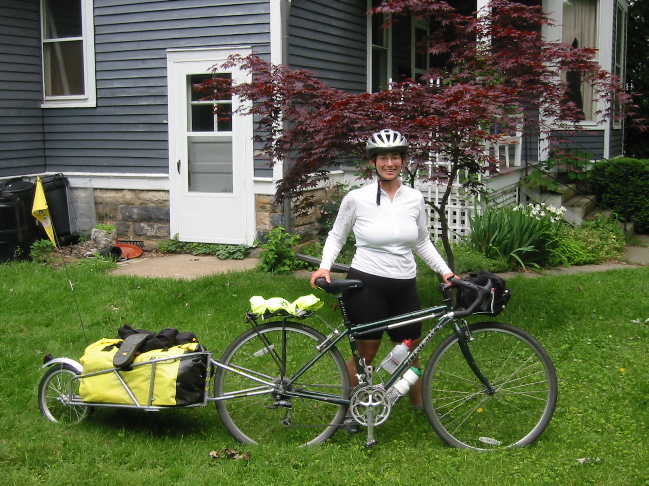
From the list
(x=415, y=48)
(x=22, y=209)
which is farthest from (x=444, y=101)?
(x=415, y=48)

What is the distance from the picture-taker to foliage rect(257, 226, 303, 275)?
8555 mm

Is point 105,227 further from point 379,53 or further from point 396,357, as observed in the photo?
point 396,357

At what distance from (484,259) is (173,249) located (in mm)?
3912

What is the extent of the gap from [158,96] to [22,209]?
222cm

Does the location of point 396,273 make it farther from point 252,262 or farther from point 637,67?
point 637,67

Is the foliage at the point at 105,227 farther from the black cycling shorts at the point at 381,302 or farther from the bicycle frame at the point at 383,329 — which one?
the black cycling shorts at the point at 381,302

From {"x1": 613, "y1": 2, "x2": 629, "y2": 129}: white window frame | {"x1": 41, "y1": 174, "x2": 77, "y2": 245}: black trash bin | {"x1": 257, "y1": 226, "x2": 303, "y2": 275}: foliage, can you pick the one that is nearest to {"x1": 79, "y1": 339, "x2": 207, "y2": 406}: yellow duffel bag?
{"x1": 257, "y1": 226, "x2": 303, "y2": 275}: foliage

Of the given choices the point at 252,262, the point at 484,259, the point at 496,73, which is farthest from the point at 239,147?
the point at 496,73

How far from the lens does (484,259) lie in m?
8.60

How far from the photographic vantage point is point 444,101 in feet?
18.5

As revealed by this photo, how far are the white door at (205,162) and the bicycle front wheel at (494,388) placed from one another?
5.52 metres

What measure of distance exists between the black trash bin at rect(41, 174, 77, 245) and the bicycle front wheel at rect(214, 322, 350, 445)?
6.73 metres

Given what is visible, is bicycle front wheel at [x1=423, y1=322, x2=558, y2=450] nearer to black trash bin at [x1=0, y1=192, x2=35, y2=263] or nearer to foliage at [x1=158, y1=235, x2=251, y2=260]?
foliage at [x1=158, y1=235, x2=251, y2=260]

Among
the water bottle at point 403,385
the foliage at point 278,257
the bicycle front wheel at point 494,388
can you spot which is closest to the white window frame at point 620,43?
the foliage at point 278,257
